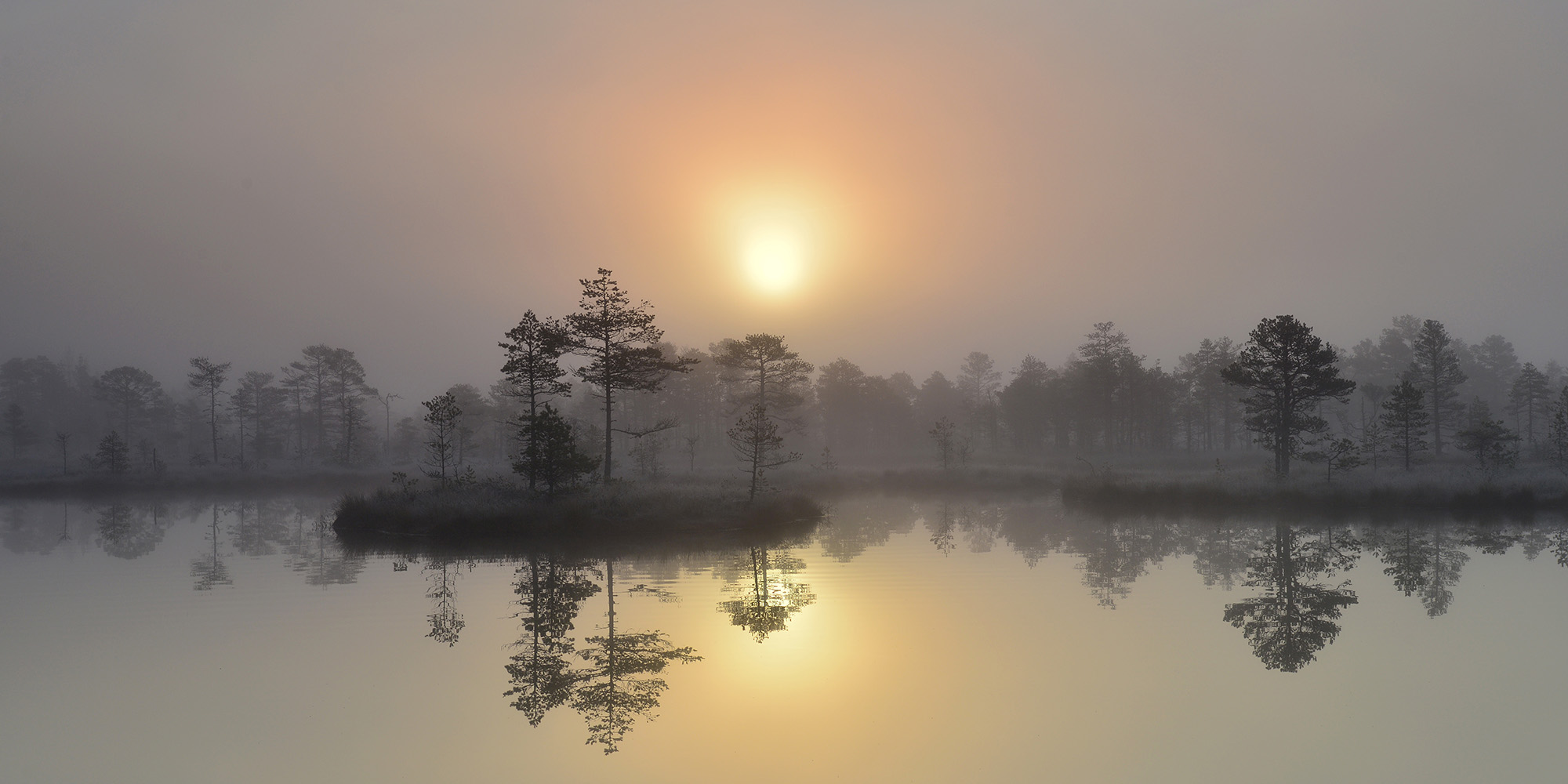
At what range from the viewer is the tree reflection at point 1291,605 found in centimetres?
1419

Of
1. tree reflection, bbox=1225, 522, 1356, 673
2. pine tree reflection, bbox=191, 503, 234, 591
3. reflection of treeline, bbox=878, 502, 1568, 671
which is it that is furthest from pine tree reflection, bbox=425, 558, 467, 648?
tree reflection, bbox=1225, 522, 1356, 673

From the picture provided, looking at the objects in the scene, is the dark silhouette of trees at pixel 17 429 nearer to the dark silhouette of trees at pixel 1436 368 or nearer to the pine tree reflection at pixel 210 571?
the pine tree reflection at pixel 210 571

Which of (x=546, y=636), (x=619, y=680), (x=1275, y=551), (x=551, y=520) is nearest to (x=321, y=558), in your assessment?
(x=551, y=520)

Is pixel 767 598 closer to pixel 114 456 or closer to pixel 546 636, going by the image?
pixel 546 636

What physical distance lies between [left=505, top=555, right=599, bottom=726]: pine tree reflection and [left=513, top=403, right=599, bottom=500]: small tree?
8.99 meters

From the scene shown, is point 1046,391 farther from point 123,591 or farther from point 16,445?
point 16,445

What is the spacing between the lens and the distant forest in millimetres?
79625

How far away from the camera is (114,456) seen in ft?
222

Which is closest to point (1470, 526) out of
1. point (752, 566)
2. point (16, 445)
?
point (752, 566)

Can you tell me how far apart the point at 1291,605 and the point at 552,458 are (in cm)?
2678

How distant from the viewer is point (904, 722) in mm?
10680

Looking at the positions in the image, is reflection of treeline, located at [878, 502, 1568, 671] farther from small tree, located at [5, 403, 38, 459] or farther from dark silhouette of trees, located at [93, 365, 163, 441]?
dark silhouette of trees, located at [93, 365, 163, 441]

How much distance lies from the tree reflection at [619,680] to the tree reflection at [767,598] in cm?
210

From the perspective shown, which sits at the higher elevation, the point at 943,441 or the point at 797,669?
the point at 943,441
